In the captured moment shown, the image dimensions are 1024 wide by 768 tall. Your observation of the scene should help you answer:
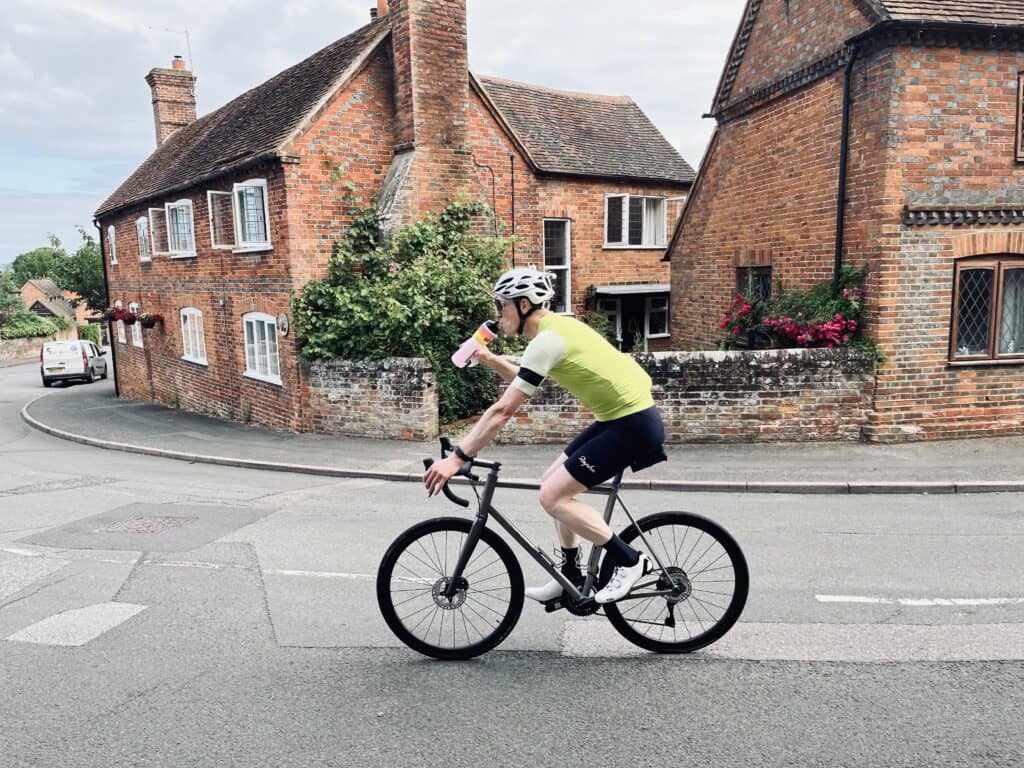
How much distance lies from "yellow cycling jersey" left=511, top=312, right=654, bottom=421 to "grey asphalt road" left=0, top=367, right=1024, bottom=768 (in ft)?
4.80

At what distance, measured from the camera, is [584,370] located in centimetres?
380

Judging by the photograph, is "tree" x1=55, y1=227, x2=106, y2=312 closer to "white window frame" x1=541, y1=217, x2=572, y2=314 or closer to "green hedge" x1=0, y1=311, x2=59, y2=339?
"green hedge" x1=0, y1=311, x2=59, y2=339

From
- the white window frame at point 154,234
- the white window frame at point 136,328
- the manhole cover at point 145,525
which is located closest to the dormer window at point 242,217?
the white window frame at point 154,234

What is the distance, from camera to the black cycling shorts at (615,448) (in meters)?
3.84

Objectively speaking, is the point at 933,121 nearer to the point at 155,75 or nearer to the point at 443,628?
the point at 443,628

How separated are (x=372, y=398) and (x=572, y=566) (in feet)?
27.3

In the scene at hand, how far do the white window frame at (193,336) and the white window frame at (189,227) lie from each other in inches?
50.4

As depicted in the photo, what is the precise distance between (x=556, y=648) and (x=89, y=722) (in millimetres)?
2416

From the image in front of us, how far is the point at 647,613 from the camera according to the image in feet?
14.0

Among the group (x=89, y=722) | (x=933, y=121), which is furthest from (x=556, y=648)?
(x=933, y=121)

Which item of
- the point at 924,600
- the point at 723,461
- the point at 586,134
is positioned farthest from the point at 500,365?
the point at 586,134

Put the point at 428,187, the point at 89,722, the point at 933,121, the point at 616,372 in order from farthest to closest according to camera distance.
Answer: the point at 428,187 → the point at 933,121 → the point at 616,372 → the point at 89,722

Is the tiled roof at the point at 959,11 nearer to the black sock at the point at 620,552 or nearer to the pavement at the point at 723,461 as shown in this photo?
the pavement at the point at 723,461

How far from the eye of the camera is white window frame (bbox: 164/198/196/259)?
16703mm
